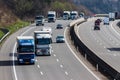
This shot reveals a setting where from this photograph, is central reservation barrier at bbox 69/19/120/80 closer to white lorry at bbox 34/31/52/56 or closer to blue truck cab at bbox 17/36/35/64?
white lorry at bbox 34/31/52/56

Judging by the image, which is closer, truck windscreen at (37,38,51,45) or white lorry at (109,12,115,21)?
truck windscreen at (37,38,51,45)

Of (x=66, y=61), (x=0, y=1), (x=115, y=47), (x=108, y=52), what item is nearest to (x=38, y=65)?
(x=66, y=61)

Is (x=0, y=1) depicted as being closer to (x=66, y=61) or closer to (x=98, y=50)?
(x=98, y=50)

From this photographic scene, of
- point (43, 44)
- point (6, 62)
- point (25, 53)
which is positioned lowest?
point (6, 62)

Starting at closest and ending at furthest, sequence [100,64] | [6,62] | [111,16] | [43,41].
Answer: [100,64], [6,62], [43,41], [111,16]

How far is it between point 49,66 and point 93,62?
17.9 ft

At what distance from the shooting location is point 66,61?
59.6 m

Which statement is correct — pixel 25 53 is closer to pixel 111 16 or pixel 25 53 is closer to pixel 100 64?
pixel 100 64

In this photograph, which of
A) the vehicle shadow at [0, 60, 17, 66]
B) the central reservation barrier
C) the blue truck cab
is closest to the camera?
the central reservation barrier

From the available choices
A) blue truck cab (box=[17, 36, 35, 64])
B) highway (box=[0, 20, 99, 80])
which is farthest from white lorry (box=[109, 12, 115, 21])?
blue truck cab (box=[17, 36, 35, 64])


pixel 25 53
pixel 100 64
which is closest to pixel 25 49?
pixel 25 53

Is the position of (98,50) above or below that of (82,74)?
below

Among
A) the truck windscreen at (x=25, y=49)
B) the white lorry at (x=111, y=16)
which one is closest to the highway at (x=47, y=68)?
the truck windscreen at (x=25, y=49)

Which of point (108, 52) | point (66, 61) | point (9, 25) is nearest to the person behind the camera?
point (66, 61)
